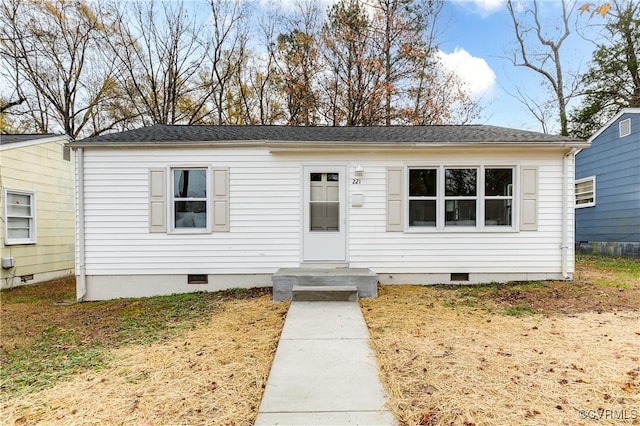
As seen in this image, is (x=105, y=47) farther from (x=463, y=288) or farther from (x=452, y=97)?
(x=463, y=288)

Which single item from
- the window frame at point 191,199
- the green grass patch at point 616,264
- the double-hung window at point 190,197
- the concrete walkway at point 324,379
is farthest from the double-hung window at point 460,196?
the double-hung window at point 190,197

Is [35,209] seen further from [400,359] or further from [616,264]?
[616,264]

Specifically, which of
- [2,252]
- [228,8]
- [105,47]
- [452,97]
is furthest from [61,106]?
[452,97]

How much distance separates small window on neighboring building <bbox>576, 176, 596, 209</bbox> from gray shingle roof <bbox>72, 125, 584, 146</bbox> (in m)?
6.14

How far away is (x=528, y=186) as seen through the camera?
21.2 feet

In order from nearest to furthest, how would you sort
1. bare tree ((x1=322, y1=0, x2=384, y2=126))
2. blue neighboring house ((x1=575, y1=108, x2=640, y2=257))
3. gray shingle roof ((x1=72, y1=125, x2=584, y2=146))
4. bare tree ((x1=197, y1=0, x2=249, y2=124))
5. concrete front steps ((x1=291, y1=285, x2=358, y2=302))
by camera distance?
concrete front steps ((x1=291, y1=285, x2=358, y2=302)) → gray shingle roof ((x1=72, y1=125, x2=584, y2=146)) → blue neighboring house ((x1=575, y1=108, x2=640, y2=257)) → bare tree ((x1=322, y1=0, x2=384, y2=126)) → bare tree ((x1=197, y1=0, x2=249, y2=124))

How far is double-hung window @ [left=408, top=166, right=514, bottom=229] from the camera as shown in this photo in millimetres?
6582

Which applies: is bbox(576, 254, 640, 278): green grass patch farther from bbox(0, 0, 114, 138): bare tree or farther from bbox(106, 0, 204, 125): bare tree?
bbox(0, 0, 114, 138): bare tree

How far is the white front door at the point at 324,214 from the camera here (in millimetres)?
6586

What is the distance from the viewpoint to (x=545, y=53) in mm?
16797

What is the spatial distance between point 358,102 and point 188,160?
9.56m

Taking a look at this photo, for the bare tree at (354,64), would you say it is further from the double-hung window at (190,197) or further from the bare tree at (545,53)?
the double-hung window at (190,197)

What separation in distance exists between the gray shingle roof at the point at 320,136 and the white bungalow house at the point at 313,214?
0.13 metres

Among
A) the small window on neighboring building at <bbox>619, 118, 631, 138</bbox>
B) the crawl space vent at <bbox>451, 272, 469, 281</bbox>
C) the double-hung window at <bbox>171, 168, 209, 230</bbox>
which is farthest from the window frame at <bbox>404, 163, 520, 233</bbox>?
the small window on neighboring building at <bbox>619, 118, 631, 138</bbox>
